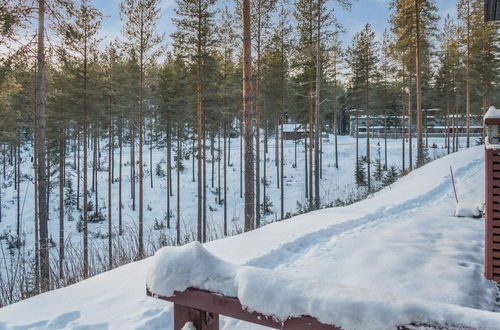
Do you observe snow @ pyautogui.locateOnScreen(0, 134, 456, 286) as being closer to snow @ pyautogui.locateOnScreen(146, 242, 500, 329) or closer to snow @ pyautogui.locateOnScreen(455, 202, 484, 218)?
snow @ pyautogui.locateOnScreen(455, 202, 484, 218)

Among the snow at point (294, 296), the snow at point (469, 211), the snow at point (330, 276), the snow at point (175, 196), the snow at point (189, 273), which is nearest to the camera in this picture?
the snow at point (294, 296)

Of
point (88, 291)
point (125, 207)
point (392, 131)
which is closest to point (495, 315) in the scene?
point (88, 291)

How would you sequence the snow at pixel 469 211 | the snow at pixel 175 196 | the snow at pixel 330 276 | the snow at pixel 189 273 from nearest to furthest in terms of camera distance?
1. the snow at pixel 330 276
2. the snow at pixel 189 273
3. the snow at pixel 469 211
4. the snow at pixel 175 196

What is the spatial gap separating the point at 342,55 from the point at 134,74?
57.3 ft

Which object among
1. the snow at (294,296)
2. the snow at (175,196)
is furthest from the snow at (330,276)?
the snow at (175,196)

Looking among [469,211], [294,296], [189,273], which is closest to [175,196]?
[469,211]

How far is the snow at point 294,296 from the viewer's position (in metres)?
1.06

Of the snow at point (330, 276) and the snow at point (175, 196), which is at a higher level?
the snow at point (330, 276)

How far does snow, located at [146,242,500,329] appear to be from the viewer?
1.06 m

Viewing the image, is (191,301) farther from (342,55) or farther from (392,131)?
(392,131)

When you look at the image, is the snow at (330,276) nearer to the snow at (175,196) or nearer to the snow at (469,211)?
the snow at (469,211)

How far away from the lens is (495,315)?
100 centimetres

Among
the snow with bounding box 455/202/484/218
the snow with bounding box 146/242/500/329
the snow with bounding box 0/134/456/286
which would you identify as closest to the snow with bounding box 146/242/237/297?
the snow with bounding box 146/242/500/329

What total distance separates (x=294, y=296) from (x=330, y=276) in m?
2.96
